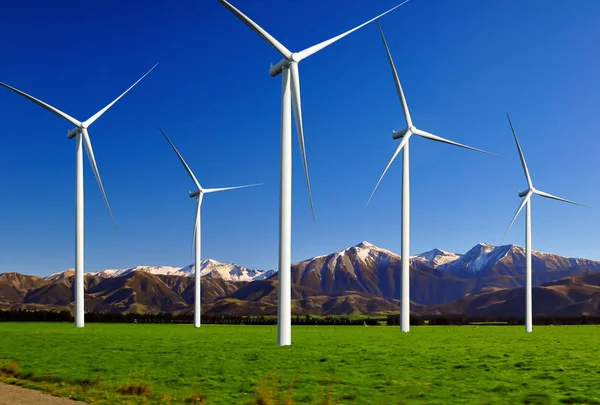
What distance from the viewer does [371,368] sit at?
35094mm

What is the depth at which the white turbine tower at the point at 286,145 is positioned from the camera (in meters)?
46.8

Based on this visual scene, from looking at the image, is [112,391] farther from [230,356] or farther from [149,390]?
[230,356]

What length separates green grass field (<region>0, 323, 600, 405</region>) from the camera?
26.7 m

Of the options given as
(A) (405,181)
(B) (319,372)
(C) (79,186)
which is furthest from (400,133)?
(B) (319,372)

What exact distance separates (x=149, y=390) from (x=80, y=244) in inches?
2143

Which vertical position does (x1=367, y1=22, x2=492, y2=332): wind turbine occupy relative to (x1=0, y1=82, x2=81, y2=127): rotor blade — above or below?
below

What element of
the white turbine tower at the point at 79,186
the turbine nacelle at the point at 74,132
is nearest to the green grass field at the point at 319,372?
the white turbine tower at the point at 79,186

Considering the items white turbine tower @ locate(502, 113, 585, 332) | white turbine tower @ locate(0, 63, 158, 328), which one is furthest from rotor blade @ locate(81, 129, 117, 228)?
white turbine tower @ locate(502, 113, 585, 332)

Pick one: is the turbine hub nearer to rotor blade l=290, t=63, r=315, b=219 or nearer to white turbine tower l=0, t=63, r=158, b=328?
rotor blade l=290, t=63, r=315, b=219

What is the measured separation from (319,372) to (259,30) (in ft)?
94.9

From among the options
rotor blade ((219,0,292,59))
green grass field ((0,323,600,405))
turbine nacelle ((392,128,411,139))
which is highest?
rotor blade ((219,0,292,59))

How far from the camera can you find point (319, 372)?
33281 millimetres

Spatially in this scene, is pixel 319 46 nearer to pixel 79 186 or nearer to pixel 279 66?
pixel 279 66

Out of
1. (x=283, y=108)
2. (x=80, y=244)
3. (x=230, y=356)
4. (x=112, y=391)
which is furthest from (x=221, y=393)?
(x=80, y=244)
